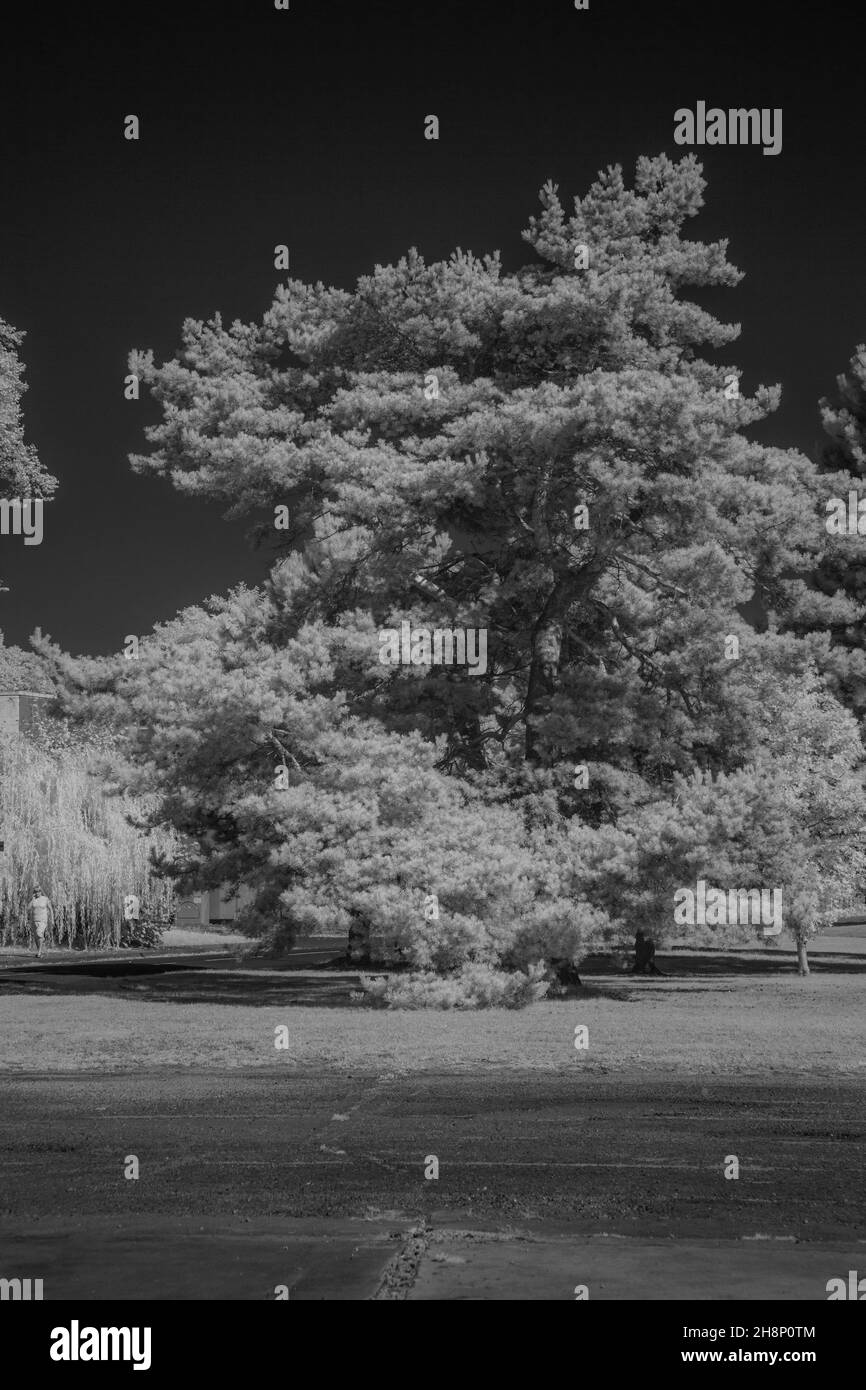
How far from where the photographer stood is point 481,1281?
6.77m

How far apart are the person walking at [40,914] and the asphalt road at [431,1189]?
2685cm

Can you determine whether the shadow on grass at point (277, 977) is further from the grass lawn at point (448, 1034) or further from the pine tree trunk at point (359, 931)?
the pine tree trunk at point (359, 931)

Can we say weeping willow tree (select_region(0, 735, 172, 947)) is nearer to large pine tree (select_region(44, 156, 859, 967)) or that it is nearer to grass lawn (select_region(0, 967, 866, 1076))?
large pine tree (select_region(44, 156, 859, 967))

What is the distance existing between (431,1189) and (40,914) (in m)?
35.0

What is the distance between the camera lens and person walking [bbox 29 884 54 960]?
42325 millimetres

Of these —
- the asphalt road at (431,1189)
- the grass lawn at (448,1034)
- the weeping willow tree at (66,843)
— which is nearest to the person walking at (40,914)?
the weeping willow tree at (66,843)

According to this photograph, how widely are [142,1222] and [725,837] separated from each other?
20521 millimetres

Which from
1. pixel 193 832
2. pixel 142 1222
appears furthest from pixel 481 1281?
pixel 193 832

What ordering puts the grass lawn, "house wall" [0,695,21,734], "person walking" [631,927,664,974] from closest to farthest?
the grass lawn < "person walking" [631,927,664,974] < "house wall" [0,695,21,734]

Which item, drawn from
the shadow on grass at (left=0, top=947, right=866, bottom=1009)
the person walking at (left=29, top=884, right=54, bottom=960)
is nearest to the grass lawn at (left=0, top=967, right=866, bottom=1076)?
the shadow on grass at (left=0, top=947, right=866, bottom=1009)

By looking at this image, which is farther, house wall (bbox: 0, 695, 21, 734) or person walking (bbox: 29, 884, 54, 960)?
house wall (bbox: 0, 695, 21, 734)

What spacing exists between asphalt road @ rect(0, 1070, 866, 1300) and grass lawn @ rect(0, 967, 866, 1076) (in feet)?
7.97

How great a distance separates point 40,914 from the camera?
42.6 metres
